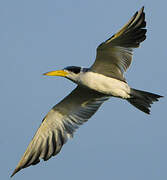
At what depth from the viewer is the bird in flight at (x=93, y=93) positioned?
10.6 metres

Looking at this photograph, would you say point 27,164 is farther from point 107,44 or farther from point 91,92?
point 107,44

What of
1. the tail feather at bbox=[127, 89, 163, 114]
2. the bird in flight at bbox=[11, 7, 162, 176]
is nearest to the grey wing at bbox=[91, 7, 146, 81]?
the bird in flight at bbox=[11, 7, 162, 176]

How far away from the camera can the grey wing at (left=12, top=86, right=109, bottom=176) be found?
11.6 m

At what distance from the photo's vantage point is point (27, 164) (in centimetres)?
1119

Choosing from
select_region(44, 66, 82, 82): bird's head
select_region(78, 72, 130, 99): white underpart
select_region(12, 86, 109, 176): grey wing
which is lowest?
select_region(12, 86, 109, 176): grey wing

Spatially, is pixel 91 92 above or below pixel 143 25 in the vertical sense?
below

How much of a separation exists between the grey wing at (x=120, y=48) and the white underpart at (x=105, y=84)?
22 centimetres

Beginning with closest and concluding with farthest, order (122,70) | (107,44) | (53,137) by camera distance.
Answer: (107,44), (122,70), (53,137)

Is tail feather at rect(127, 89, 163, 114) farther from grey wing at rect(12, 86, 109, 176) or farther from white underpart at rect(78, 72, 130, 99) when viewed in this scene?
grey wing at rect(12, 86, 109, 176)

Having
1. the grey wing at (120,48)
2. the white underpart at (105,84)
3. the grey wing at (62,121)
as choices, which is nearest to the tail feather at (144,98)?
the white underpart at (105,84)

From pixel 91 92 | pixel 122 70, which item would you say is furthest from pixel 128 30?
pixel 91 92

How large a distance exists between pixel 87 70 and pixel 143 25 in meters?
1.54

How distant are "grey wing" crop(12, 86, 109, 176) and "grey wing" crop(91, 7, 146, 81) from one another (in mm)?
822

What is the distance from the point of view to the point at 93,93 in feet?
38.6
